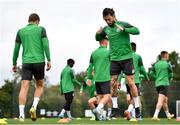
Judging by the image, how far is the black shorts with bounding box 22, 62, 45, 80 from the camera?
14180 millimetres

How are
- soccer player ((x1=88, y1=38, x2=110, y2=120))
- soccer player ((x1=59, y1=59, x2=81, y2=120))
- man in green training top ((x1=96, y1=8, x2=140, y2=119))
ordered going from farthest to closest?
→ soccer player ((x1=59, y1=59, x2=81, y2=120)), soccer player ((x1=88, y1=38, x2=110, y2=120)), man in green training top ((x1=96, y1=8, x2=140, y2=119))

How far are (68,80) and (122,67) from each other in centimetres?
597

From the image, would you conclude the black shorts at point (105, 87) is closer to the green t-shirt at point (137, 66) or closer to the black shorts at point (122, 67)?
the black shorts at point (122, 67)

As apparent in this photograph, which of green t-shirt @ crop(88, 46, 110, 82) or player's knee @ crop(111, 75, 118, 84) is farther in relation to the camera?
green t-shirt @ crop(88, 46, 110, 82)

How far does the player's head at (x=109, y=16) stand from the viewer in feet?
46.2

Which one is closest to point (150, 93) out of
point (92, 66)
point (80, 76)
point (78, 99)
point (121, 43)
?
point (78, 99)

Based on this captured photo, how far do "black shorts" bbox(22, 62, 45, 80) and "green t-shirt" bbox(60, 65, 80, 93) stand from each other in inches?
242

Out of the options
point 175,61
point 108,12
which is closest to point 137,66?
point 108,12

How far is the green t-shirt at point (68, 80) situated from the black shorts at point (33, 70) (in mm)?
6142

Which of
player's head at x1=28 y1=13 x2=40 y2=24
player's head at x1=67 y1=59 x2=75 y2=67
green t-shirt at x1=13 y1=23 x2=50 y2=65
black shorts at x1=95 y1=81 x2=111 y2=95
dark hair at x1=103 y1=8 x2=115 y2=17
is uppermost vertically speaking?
dark hair at x1=103 y1=8 x2=115 y2=17

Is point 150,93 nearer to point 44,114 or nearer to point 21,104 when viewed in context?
point 44,114

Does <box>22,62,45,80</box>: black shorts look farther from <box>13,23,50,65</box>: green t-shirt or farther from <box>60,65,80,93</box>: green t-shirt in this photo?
<box>60,65,80,93</box>: green t-shirt

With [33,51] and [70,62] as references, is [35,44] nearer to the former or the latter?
[33,51]

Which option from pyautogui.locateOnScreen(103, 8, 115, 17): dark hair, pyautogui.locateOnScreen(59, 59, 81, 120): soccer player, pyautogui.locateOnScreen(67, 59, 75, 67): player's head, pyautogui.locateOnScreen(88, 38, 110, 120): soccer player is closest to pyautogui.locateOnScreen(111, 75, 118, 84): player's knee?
pyautogui.locateOnScreen(88, 38, 110, 120): soccer player
